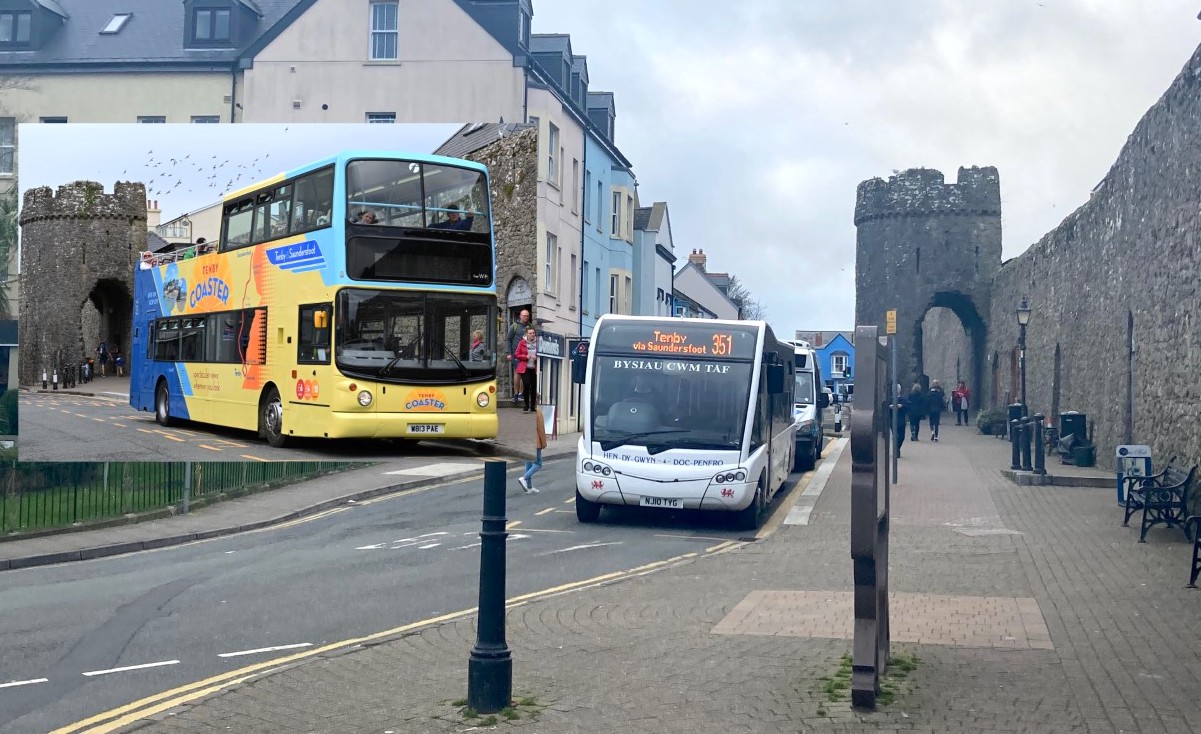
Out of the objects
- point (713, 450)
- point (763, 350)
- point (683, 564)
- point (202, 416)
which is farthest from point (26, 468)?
point (763, 350)

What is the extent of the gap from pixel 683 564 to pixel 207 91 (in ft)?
33.3

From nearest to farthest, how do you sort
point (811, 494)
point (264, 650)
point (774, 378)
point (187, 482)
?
1. point (187, 482)
2. point (264, 650)
3. point (774, 378)
4. point (811, 494)

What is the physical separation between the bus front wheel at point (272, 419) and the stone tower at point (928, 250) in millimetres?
53958

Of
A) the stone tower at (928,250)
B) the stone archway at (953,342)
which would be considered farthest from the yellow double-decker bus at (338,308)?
the stone tower at (928,250)

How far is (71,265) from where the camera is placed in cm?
525

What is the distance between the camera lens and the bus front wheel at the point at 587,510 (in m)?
18.0

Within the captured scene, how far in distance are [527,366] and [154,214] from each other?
1.53 metres

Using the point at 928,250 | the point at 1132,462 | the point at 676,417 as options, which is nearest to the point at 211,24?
the point at 676,417

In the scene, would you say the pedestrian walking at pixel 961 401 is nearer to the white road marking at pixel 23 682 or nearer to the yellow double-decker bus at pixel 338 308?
the white road marking at pixel 23 682

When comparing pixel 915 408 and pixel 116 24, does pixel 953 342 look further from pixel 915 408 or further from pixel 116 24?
pixel 116 24

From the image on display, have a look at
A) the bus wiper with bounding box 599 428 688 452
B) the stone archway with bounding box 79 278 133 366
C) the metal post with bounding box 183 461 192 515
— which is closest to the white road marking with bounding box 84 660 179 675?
the metal post with bounding box 183 461 192 515

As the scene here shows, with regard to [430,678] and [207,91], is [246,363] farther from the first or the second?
[430,678]

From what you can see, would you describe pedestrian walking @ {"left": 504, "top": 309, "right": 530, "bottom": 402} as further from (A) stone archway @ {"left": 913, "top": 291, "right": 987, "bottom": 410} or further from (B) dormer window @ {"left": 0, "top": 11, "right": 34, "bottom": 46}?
(A) stone archway @ {"left": 913, "top": 291, "right": 987, "bottom": 410}

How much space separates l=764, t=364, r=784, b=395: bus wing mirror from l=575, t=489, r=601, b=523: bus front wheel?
2.81 m
